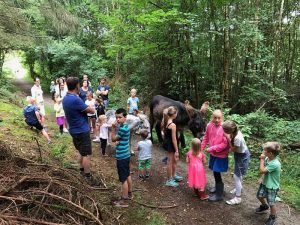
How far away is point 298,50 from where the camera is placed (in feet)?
46.8

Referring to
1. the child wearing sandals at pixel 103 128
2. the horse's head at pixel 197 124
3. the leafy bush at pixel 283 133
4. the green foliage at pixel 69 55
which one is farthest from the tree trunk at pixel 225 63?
the green foliage at pixel 69 55

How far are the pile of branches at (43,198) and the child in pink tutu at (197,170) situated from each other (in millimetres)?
1987

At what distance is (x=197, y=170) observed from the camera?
520 centimetres

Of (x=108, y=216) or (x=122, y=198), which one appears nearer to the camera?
(x=108, y=216)

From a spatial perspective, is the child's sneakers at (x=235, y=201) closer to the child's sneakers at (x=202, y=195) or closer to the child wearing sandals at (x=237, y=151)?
the child wearing sandals at (x=237, y=151)

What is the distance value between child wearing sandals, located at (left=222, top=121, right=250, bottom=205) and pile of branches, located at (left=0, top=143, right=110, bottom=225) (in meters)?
2.44

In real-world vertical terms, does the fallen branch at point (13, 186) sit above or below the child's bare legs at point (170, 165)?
above

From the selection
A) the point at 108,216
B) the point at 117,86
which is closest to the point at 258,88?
the point at 117,86

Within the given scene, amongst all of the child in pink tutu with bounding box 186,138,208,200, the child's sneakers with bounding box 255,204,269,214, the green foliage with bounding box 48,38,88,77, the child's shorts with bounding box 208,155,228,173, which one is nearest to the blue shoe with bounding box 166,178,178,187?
the child in pink tutu with bounding box 186,138,208,200

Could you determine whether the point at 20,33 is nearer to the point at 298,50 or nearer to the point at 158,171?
the point at 158,171

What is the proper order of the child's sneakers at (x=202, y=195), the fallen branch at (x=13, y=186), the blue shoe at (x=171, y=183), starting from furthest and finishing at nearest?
the blue shoe at (x=171, y=183), the child's sneakers at (x=202, y=195), the fallen branch at (x=13, y=186)

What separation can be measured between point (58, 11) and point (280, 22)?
964cm

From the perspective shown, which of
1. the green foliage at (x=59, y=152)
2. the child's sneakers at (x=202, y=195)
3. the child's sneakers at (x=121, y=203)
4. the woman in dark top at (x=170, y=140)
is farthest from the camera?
the green foliage at (x=59, y=152)

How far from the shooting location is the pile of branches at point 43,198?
10.4 ft
